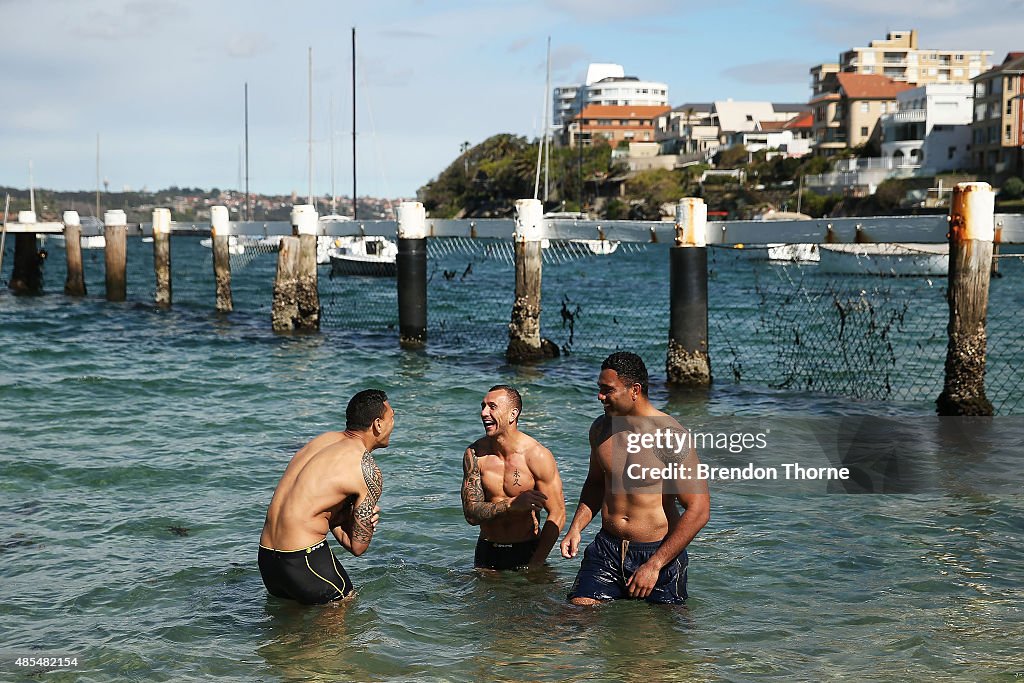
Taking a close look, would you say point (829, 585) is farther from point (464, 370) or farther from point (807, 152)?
point (807, 152)

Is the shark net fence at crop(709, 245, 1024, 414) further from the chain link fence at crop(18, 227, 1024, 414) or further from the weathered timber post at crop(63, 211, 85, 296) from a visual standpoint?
the weathered timber post at crop(63, 211, 85, 296)

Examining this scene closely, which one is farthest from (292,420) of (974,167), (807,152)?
(807,152)

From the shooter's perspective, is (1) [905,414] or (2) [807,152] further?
(2) [807,152]

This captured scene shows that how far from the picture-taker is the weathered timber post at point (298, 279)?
68.8 ft

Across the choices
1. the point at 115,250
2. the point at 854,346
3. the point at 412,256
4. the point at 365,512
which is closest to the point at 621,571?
the point at 365,512

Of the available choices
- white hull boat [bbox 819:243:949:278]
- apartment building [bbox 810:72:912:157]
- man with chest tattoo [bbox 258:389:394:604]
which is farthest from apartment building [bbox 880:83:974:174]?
man with chest tattoo [bbox 258:389:394:604]

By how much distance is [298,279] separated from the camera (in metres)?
21.5

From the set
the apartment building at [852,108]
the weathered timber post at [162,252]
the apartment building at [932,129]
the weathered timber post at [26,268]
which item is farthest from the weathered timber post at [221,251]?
the apartment building at [852,108]

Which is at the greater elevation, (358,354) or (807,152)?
(807,152)

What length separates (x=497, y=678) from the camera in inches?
246

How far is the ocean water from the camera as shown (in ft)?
21.5

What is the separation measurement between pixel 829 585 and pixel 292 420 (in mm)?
8220

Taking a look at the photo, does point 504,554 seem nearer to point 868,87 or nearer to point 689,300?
point 689,300

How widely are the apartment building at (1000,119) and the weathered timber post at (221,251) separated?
6032 cm
